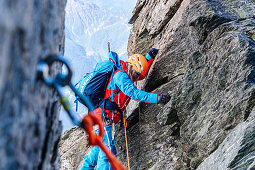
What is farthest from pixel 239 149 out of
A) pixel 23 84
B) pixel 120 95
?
pixel 120 95

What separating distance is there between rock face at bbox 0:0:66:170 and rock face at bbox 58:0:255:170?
8.79ft

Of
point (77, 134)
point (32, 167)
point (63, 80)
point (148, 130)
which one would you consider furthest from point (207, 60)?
point (77, 134)

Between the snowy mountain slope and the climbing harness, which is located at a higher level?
the snowy mountain slope

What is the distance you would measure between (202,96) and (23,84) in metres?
3.84

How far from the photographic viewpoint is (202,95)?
4402 mm

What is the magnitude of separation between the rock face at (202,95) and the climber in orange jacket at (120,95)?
0.38m

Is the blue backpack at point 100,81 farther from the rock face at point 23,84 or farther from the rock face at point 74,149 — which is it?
the rock face at point 23,84

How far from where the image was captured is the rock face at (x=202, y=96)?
3465mm

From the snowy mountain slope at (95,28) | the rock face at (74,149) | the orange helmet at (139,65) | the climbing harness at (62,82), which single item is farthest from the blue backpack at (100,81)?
the snowy mountain slope at (95,28)

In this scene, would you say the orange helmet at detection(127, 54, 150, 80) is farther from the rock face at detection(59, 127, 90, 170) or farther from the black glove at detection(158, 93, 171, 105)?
the rock face at detection(59, 127, 90, 170)

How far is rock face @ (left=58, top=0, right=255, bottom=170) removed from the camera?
3465mm

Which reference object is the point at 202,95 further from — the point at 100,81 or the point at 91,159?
the point at 91,159

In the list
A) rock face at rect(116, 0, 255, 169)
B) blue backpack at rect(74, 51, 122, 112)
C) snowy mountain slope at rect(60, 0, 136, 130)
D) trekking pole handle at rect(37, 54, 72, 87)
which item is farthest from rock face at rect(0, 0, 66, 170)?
snowy mountain slope at rect(60, 0, 136, 130)

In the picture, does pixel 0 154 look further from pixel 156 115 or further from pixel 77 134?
pixel 77 134
